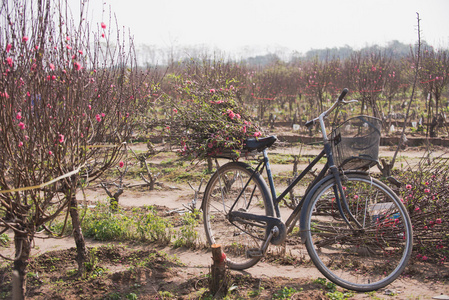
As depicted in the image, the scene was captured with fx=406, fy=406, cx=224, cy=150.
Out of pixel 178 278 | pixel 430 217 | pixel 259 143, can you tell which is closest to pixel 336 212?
pixel 430 217

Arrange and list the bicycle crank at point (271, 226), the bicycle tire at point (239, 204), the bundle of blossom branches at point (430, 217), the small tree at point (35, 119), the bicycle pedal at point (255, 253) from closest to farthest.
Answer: the small tree at point (35, 119) < the bicycle crank at point (271, 226) < the bicycle pedal at point (255, 253) < the bicycle tire at point (239, 204) < the bundle of blossom branches at point (430, 217)

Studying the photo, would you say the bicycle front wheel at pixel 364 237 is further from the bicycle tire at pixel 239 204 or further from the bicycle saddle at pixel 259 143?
the bicycle saddle at pixel 259 143

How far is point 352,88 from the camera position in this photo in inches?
571

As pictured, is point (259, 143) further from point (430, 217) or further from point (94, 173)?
point (430, 217)

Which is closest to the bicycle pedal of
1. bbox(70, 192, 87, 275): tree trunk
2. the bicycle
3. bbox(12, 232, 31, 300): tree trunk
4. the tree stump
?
the bicycle

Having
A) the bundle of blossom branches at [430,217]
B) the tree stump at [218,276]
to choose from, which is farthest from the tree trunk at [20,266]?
the bundle of blossom branches at [430,217]

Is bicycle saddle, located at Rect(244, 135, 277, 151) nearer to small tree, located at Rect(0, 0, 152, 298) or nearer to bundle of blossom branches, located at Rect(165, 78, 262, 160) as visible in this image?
bundle of blossom branches, located at Rect(165, 78, 262, 160)

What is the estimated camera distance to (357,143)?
9.12 feet

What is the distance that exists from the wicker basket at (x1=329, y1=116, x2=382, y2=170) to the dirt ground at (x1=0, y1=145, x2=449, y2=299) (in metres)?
0.95

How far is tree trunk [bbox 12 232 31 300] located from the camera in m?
2.62

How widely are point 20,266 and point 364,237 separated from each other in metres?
2.40

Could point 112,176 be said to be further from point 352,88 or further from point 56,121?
point 352,88

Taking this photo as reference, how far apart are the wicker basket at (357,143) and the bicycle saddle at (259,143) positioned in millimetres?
531

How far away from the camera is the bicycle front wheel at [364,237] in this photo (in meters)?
2.78
